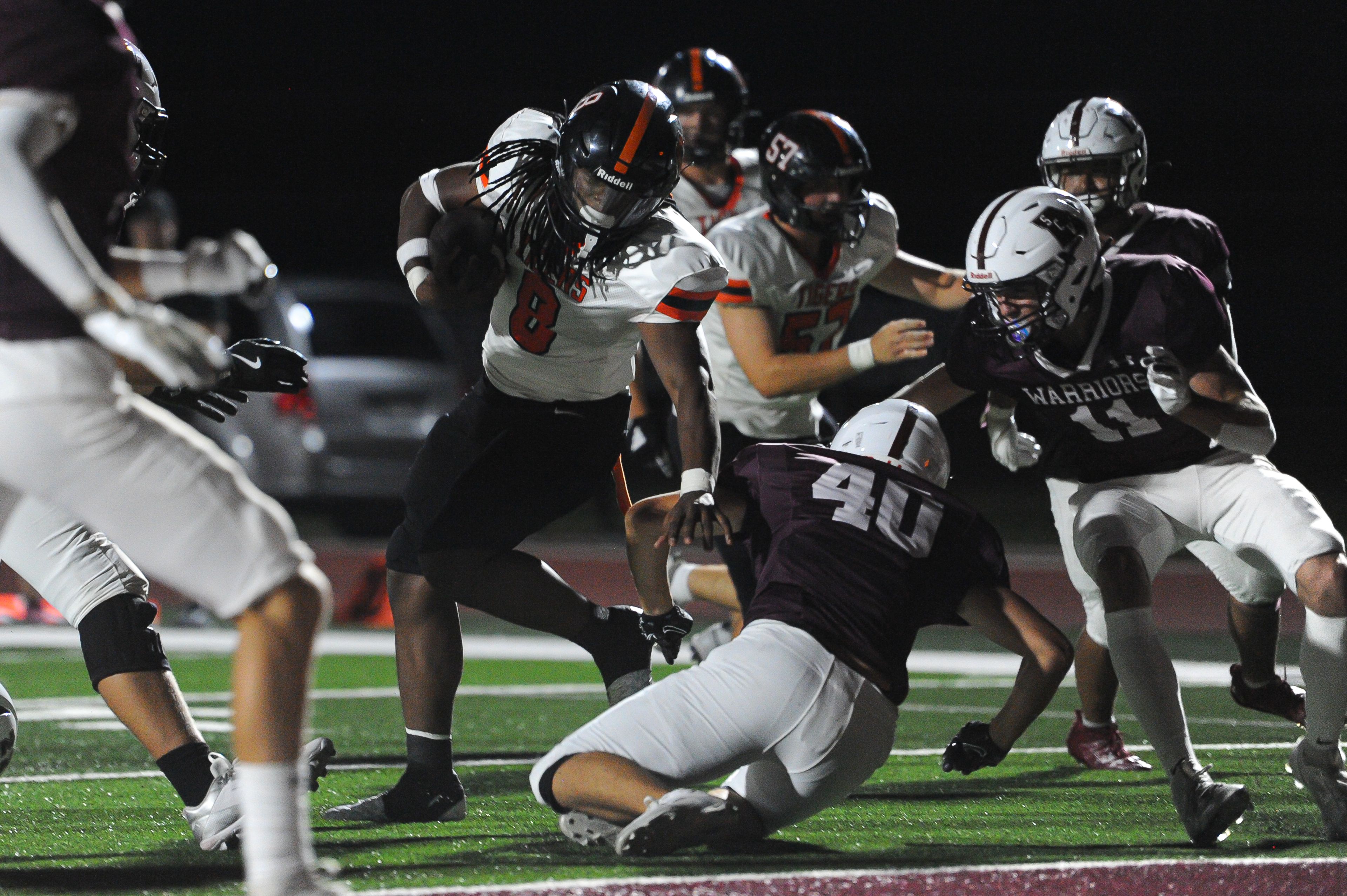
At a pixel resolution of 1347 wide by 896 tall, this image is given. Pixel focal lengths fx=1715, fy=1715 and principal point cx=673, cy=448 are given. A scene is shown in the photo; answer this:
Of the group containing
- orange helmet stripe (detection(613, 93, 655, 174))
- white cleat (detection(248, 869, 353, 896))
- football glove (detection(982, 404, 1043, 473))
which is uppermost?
orange helmet stripe (detection(613, 93, 655, 174))

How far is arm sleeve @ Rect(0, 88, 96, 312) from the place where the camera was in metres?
2.40

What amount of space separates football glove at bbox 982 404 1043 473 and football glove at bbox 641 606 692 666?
1.05 meters

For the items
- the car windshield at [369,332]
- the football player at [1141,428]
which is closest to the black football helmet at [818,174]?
the football player at [1141,428]

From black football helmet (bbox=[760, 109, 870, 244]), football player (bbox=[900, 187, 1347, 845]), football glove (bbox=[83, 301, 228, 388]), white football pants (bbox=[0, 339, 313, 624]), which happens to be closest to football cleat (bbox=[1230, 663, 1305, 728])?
football player (bbox=[900, 187, 1347, 845])

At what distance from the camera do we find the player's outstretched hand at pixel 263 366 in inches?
143

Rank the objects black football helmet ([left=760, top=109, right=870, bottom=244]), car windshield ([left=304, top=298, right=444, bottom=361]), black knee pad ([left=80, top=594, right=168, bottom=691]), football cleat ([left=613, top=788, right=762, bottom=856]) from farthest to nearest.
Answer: car windshield ([left=304, top=298, right=444, bottom=361])
black football helmet ([left=760, top=109, right=870, bottom=244])
black knee pad ([left=80, top=594, right=168, bottom=691])
football cleat ([left=613, top=788, right=762, bottom=856])

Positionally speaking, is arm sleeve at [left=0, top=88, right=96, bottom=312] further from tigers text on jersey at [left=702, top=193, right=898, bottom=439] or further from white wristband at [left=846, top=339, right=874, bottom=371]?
Answer: tigers text on jersey at [left=702, top=193, right=898, bottom=439]

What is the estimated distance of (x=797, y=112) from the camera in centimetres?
566

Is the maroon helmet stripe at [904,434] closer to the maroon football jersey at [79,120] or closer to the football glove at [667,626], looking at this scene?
the football glove at [667,626]

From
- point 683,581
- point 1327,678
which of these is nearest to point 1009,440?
point 1327,678

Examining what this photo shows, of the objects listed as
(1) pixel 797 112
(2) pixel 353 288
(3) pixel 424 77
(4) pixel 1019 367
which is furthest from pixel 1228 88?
(4) pixel 1019 367

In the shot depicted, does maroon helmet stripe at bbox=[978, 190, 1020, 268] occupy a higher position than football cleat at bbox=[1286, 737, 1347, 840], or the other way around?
maroon helmet stripe at bbox=[978, 190, 1020, 268]

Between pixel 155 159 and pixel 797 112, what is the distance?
2373 mm

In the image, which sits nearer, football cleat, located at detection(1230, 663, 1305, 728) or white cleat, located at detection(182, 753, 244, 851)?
white cleat, located at detection(182, 753, 244, 851)
